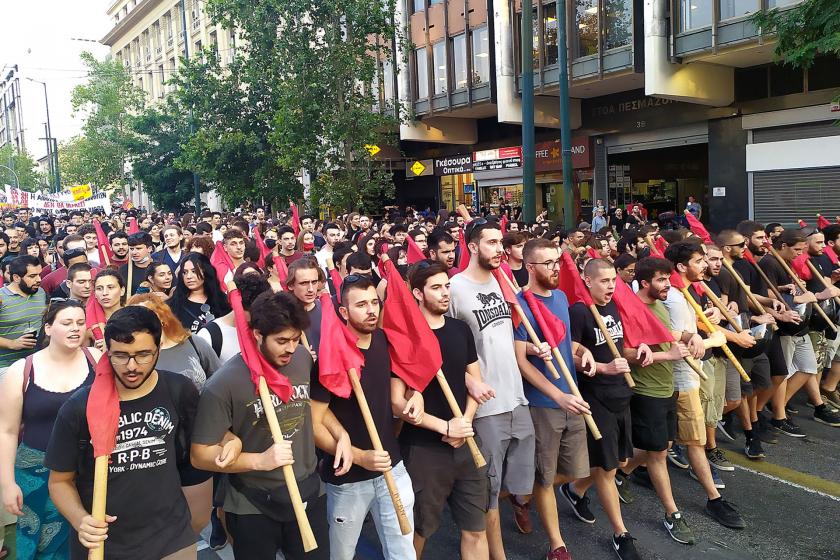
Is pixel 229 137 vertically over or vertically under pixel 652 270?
over

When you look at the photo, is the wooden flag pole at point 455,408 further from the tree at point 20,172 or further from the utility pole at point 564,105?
the tree at point 20,172

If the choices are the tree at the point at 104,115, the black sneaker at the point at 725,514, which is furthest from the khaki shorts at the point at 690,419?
the tree at the point at 104,115

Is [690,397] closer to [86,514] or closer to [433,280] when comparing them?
[433,280]

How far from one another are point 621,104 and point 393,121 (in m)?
6.80

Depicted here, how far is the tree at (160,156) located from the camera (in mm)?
33938

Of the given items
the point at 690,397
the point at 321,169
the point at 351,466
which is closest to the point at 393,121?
the point at 321,169

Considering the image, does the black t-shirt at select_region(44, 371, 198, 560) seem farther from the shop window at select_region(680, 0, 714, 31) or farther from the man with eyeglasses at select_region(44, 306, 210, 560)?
the shop window at select_region(680, 0, 714, 31)

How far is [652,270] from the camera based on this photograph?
493 cm

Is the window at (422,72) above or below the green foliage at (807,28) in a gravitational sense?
above

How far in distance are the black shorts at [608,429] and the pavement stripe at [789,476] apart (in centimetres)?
169

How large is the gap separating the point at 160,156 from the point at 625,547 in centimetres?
3385

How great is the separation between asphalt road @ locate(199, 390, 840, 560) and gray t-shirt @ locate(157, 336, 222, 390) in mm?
1430

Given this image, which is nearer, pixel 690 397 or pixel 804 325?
pixel 690 397

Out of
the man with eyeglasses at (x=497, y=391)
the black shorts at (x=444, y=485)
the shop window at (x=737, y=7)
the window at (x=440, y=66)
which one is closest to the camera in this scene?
the black shorts at (x=444, y=485)
